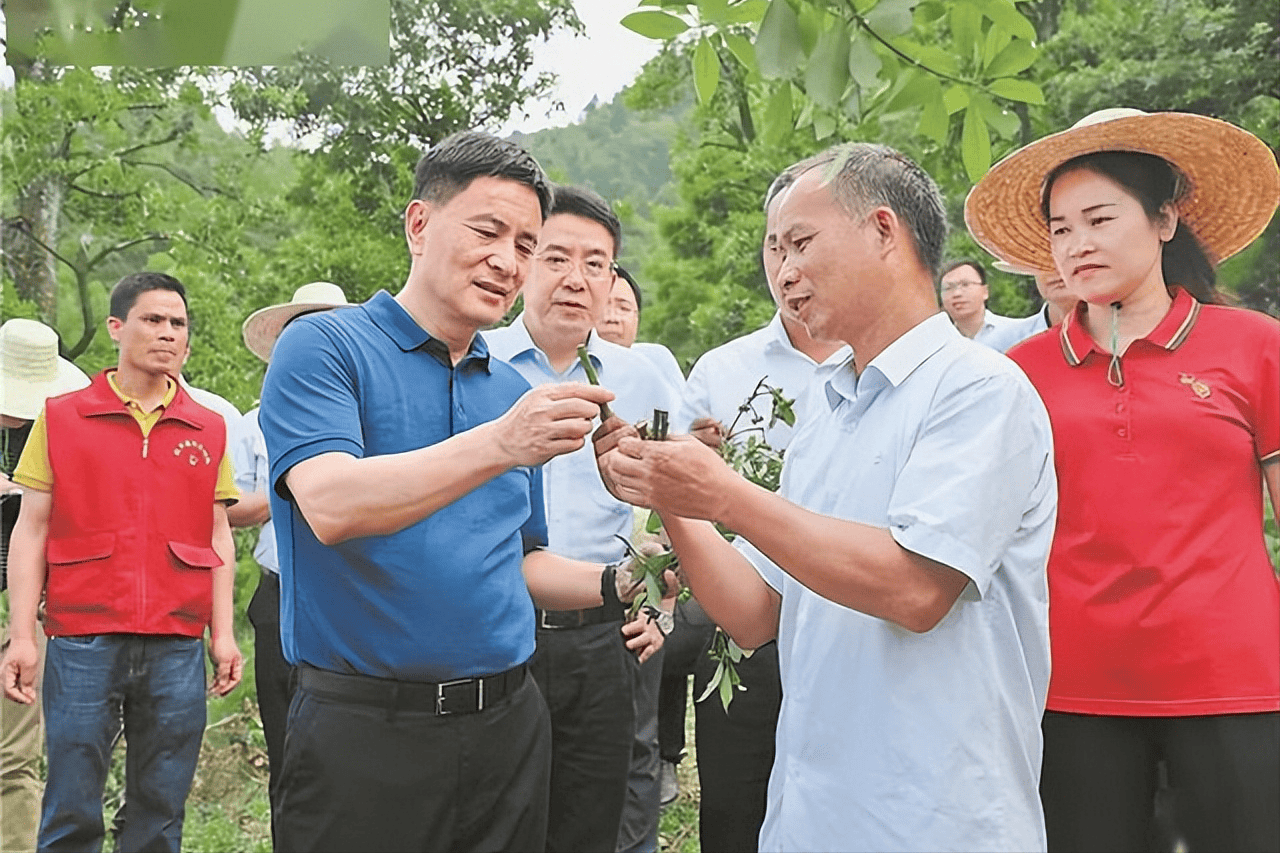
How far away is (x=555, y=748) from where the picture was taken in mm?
3955

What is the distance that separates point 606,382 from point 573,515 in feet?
1.78

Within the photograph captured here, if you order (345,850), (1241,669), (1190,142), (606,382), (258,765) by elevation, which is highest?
(1190,142)

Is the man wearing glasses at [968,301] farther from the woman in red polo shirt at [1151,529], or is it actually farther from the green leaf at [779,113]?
the green leaf at [779,113]

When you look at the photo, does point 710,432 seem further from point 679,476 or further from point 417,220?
point 679,476

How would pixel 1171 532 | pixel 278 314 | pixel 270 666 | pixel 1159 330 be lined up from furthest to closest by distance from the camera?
1. pixel 278 314
2. pixel 270 666
3. pixel 1159 330
4. pixel 1171 532

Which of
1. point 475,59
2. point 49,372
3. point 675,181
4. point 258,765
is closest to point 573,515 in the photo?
point 49,372

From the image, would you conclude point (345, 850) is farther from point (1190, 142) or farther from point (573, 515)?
point (1190, 142)

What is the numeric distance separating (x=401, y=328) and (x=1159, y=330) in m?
1.66

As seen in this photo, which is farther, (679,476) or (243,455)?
(243,455)

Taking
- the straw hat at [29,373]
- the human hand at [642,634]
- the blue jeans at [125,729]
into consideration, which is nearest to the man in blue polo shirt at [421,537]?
the human hand at [642,634]

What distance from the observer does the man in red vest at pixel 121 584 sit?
4543 mm

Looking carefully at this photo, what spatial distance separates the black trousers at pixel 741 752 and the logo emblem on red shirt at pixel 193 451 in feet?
7.41

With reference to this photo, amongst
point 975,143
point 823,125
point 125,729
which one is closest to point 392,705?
point 823,125

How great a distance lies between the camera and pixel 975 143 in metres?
2.52
